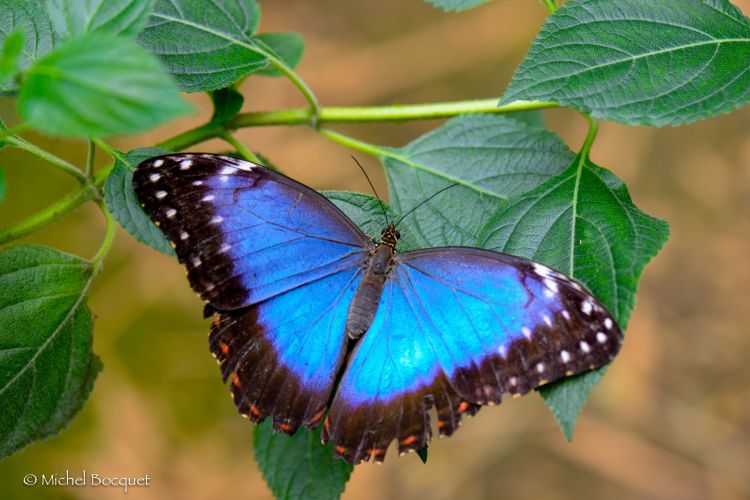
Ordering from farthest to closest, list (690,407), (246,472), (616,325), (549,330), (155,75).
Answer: (690,407) → (246,472) → (549,330) → (616,325) → (155,75)

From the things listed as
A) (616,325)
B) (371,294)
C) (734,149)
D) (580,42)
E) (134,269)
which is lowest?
(616,325)

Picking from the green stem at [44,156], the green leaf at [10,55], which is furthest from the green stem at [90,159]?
the green leaf at [10,55]

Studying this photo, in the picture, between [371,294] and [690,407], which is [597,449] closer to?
[690,407]

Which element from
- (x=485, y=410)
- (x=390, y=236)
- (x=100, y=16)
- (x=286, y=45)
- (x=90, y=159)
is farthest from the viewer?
(x=485, y=410)

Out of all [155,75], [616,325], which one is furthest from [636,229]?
[155,75]

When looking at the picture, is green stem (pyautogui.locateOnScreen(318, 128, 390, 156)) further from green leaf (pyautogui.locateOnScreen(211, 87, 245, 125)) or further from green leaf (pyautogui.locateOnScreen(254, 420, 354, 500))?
green leaf (pyautogui.locateOnScreen(254, 420, 354, 500))

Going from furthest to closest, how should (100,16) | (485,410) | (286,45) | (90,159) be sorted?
(485,410) → (286,45) → (90,159) → (100,16)

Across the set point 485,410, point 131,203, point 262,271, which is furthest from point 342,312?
point 485,410

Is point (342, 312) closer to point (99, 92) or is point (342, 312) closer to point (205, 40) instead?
point (205, 40)
